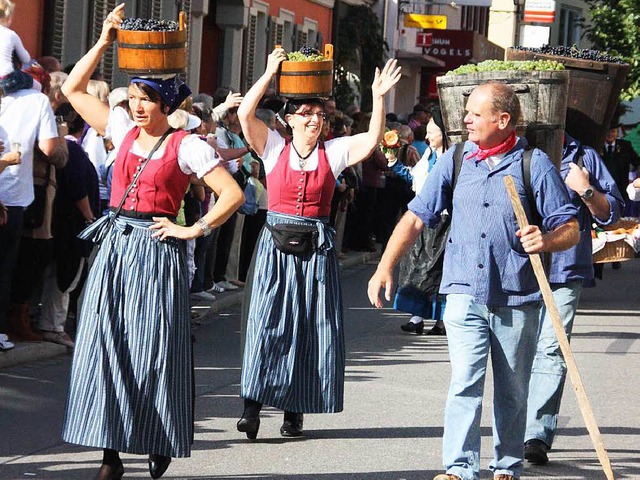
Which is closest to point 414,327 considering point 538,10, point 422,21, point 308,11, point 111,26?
point 111,26

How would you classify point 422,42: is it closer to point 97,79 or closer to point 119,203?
point 97,79

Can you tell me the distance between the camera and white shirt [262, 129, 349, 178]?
28.4ft

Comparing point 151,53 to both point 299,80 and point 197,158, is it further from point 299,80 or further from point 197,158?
point 299,80

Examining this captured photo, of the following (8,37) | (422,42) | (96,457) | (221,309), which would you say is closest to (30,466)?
(96,457)

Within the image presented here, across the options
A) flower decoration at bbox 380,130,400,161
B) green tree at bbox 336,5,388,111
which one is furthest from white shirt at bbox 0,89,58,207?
green tree at bbox 336,5,388,111

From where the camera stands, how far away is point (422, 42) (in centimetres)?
4266

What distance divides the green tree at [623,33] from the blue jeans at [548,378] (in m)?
23.0

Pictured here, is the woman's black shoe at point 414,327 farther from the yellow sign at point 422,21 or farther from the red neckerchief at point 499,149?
the yellow sign at point 422,21

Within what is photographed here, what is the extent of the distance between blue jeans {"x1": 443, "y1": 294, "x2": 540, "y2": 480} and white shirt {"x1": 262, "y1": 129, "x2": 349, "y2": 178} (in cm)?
192

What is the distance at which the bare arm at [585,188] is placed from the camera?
7668mm

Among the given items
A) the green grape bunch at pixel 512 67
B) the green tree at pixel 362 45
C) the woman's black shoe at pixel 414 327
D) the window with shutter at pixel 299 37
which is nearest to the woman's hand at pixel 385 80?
the green grape bunch at pixel 512 67

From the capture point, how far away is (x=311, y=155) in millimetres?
8680

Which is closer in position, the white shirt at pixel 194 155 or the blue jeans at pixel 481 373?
the blue jeans at pixel 481 373

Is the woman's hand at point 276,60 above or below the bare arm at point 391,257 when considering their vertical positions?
above
